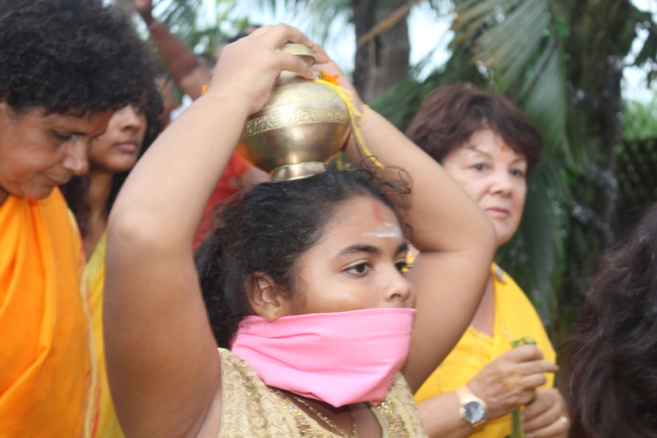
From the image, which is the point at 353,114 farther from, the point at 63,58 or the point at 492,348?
the point at 492,348

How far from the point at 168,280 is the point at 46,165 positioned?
926 mm

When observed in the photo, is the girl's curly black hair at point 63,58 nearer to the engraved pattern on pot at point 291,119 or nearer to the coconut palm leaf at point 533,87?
the engraved pattern on pot at point 291,119

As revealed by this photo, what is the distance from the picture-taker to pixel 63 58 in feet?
7.33

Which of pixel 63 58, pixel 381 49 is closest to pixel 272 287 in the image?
pixel 63 58

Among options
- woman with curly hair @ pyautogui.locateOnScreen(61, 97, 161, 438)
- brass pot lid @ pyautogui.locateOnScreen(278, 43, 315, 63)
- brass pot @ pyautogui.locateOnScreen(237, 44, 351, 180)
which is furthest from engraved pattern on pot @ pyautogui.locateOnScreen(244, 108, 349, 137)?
woman with curly hair @ pyautogui.locateOnScreen(61, 97, 161, 438)

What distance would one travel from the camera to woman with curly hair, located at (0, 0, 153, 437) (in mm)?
2188

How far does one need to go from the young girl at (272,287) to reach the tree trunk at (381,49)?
3.96 meters

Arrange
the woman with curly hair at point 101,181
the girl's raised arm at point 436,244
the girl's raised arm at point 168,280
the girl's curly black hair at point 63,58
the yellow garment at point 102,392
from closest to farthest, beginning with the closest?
the girl's raised arm at point 168,280 → the girl's raised arm at point 436,244 → the girl's curly black hair at point 63,58 → the yellow garment at point 102,392 → the woman with curly hair at point 101,181

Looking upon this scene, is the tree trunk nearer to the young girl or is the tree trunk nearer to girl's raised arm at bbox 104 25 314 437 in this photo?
the young girl

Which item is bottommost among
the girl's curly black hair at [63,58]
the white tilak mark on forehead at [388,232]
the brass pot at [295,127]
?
the white tilak mark on forehead at [388,232]

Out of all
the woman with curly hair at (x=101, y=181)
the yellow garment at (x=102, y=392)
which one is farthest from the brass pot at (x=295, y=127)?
the woman with curly hair at (x=101, y=181)

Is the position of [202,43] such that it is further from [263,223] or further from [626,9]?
[263,223]

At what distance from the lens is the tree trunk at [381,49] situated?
5957 mm

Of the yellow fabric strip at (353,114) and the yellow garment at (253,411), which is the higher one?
the yellow fabric strip at (353,114)
